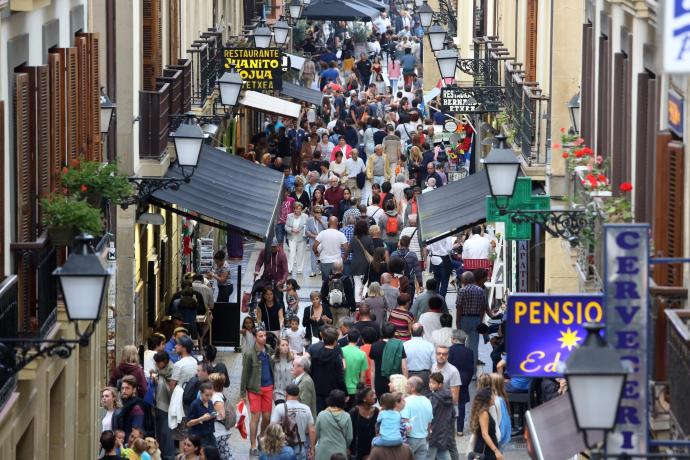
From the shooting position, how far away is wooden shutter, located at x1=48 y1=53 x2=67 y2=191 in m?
17.5

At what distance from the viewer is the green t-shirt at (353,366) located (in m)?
21.0

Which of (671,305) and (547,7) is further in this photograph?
(547,7)

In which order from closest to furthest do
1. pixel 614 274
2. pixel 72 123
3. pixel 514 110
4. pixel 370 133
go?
pixel 614 274, pixel 72 123, pixel 514 110, pixel 370 133

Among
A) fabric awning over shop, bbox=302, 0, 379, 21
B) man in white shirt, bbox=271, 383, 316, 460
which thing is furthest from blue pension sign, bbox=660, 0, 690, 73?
fabric awning over shop, bbox=302, 0, 379, 21

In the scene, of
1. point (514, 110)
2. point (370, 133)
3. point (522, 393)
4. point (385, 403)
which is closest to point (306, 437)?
point (385, 403)

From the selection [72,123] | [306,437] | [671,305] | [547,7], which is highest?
[547,7]

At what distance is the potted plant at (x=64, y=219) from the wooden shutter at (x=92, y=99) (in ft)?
11.3

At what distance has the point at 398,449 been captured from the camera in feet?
58.2

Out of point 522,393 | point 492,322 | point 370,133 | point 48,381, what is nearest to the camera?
point 48,381

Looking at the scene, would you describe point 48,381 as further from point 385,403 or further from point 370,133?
point 370,133

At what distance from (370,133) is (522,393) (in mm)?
24942

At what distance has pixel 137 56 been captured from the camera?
25906 millimetres

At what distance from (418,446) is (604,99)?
4042 mm

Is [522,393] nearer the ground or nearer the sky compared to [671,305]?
nearer the ground
